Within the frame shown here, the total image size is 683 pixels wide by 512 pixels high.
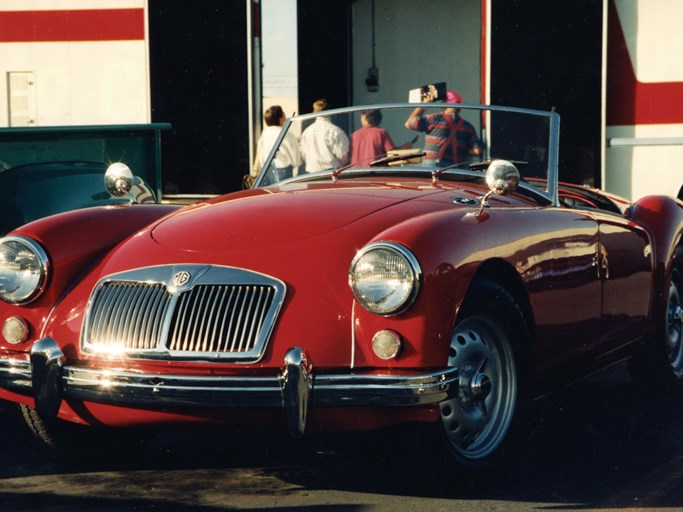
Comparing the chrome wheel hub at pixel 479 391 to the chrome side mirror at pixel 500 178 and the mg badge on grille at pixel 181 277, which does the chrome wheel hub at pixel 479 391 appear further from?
the mg badge on grille at pixel 181 277

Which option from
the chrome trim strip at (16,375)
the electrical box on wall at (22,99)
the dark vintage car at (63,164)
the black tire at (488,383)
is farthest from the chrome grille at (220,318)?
the electrical box on wall at (22,99)

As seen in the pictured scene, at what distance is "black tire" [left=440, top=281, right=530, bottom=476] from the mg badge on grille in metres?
0.87

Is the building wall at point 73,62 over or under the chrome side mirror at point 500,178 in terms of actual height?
over

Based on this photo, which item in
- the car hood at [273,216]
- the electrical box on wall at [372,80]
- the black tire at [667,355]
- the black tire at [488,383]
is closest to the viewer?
the black tire at [488,383]

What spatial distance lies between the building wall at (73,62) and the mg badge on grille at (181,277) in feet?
24.1

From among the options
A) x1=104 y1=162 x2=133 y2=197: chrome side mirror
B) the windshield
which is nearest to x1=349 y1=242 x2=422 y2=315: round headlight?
the windshield

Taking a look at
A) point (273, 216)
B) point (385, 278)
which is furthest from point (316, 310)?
point (273, 216)

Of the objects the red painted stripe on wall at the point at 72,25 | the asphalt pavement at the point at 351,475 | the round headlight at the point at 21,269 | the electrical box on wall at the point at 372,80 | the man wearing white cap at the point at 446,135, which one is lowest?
the asphalt pavement at the point at 351,475

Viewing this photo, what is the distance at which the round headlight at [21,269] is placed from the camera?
14.7 ft

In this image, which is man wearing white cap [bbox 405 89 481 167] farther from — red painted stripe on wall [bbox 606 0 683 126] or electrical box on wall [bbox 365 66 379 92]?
electrical box on wall [bbox 365 66 379 92]

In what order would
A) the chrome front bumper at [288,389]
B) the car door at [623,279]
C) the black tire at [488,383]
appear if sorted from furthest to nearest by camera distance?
1. the car door at [623,279]
2. the black tire at [488,383]
3. the chrome front bumper at [288,389]

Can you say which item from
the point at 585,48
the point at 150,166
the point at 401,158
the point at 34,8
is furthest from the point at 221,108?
the point at 401,158

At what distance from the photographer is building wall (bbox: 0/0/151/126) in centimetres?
1141

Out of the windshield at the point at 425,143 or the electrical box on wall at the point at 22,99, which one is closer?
the windshield at the point at 425,143
